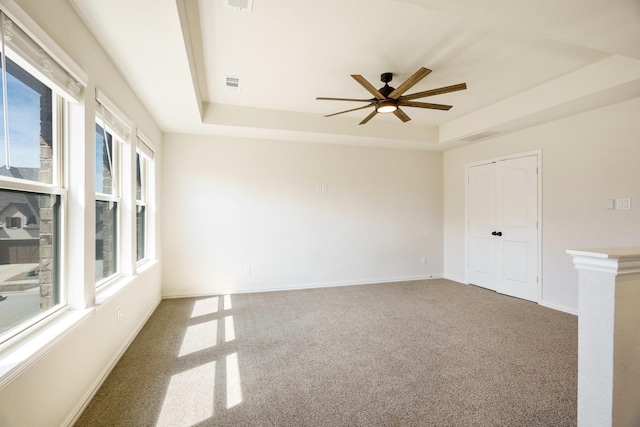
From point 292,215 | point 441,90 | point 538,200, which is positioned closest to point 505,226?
point 538,200

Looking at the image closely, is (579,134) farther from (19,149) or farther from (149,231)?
(149,231)

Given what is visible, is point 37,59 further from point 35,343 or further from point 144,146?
point 144,146

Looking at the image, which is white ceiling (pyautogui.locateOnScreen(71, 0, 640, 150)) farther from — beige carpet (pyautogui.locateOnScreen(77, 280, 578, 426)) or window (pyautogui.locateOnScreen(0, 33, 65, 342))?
beige carpet (pyautogui.locateOnScreen(77, 280, 578, 426))

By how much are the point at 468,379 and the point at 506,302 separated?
8.36 ft

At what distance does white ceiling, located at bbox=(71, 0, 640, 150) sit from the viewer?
1.93 m

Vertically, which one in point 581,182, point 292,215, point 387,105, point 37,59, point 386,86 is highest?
point 386,86

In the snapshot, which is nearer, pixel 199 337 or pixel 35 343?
pixel 35 343

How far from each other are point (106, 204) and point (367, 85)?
2627 millimetres

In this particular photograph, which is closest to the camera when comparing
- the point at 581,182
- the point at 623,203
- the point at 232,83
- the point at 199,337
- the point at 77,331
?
the point at 77,331

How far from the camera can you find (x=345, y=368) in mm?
2408

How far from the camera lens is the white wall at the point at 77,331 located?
1382 millimetres

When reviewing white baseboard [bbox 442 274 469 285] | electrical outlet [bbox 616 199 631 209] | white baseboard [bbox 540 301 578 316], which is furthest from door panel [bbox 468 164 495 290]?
electrical outlet [bbox 616 199 631 209]

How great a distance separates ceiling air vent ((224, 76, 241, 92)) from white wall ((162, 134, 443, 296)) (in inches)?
47.9

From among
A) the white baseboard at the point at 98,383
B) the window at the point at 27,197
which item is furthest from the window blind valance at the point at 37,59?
the white baseboard at the point at 98,383
